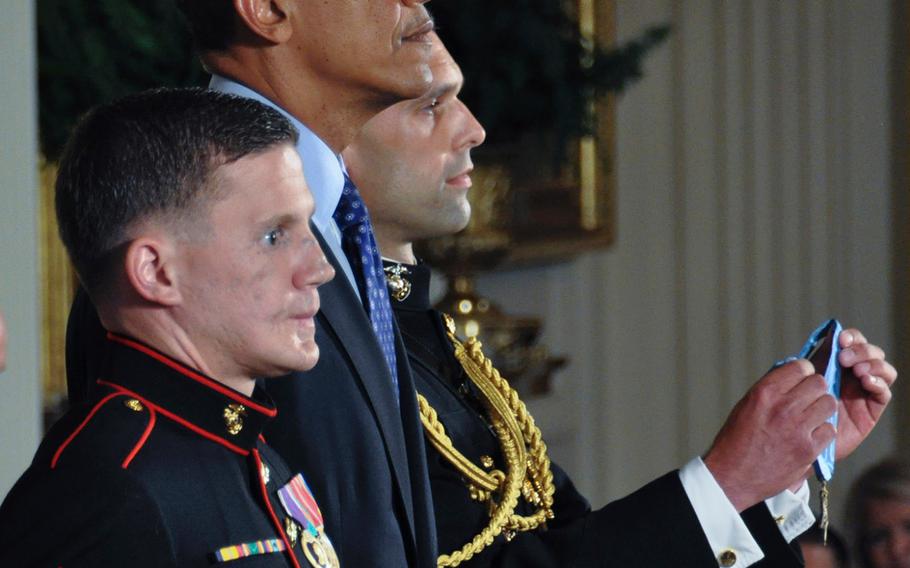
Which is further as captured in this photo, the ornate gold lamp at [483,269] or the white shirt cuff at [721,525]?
the ornate gold lamp at [483,269]

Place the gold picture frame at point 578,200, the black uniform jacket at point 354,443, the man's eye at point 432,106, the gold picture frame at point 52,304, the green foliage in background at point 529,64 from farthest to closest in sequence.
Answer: the gold picture frame at point 578,200, the green foliage in background at point 529,64, the gold picture frame at point 52,304, the man's eye at point 432,106, the black uniform jacket at point 354,443

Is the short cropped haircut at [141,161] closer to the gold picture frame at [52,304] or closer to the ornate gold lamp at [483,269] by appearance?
the gold picture frame at [52,304]

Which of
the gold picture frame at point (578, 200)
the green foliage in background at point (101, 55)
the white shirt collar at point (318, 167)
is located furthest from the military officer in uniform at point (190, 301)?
the gold picture frame at point (578, 200)

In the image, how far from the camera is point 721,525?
151 centimetres

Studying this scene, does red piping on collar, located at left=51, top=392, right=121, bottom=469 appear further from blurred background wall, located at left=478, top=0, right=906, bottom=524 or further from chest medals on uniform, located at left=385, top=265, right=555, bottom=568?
blurred background wall, located at left=478, top=0, right=906, bottom=524

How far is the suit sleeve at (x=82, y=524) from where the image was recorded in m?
1.00

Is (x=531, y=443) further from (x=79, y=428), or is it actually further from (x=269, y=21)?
(x=79, y=428)

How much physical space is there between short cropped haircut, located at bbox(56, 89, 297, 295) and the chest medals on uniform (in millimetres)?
473

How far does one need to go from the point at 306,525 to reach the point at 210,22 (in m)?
0.46

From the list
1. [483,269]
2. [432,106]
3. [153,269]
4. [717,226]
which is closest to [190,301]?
[153,269]

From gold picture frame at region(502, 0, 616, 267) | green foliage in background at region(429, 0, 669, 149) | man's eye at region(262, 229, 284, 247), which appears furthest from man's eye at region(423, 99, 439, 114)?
gold picture frame at region(502, 0, 616, 267)

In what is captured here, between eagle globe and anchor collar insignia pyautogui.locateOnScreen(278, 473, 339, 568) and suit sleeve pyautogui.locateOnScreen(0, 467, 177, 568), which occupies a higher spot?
suit sleeve pyautogui.locateOnScreen(0, 467, 177, 568)

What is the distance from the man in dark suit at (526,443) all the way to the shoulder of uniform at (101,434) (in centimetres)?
50

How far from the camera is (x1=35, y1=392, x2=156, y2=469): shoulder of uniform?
1.04m
